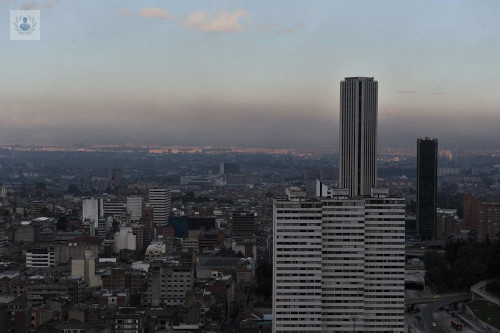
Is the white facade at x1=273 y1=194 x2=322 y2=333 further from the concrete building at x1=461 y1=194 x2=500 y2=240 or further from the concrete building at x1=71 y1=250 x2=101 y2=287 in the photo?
the concrete building at x1=461 y1=194 x2=500 y2=240

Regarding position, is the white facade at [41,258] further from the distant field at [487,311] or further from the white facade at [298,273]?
the white facade at [298,273]

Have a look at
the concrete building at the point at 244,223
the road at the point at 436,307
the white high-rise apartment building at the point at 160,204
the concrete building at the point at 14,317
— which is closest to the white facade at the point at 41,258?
the concrete building at the point at 14,317

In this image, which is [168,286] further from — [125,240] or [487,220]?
[487,220]

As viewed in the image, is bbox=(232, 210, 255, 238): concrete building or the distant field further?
bbox=(232, 210, 255, 238): concrete building

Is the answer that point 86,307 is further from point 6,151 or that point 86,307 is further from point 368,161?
point 6,151

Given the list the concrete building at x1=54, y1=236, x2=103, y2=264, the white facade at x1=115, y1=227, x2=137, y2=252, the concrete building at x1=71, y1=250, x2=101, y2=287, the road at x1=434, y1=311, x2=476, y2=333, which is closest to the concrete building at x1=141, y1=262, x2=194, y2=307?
the concrete building at x1=71, y1=250, x2=101, y2=287

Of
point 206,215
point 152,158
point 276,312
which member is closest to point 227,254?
point 206,215
